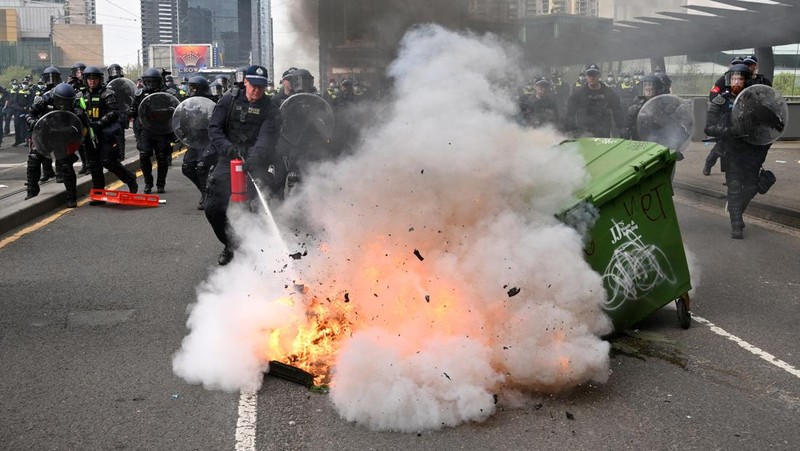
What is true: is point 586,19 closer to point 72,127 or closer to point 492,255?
point 72,127

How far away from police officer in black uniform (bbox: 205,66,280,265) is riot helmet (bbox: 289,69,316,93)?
173 inches

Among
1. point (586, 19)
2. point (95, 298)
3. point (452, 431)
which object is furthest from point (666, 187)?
point (586, 19)

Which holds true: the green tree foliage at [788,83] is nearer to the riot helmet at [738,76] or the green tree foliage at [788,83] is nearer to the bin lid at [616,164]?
the riot helmet at [738,76]

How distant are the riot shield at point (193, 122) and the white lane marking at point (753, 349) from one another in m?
6.18

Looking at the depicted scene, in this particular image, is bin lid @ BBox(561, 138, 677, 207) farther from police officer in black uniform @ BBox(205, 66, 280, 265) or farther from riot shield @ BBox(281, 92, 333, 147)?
riot shield @ BBox(281, 92, 333, 147)

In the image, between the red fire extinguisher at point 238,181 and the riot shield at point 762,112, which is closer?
the red fire extinguisher at point 238,181

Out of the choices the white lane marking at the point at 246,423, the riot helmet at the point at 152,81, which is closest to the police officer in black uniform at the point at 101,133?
the riot helmet at the point at 152,81

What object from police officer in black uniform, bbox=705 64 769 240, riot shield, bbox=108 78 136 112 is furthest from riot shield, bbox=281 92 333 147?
riot shield, bbox=108 78 136 112

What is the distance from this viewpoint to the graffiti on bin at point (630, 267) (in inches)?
185

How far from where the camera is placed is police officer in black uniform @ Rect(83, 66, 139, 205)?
35.1 feet

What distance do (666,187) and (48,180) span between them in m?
10.4

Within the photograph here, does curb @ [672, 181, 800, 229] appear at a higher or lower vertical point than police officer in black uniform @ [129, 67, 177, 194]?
lower

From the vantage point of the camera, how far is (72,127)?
988cm

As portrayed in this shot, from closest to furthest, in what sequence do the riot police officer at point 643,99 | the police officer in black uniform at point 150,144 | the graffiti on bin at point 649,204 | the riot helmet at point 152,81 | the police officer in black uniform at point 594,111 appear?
the graffiti on bin at point 649,204 → the riot police officer at point 643,99 → the police officer in black uniform at point 594,111 → the police officer in black uniform at point 150,144 → the riot helmet at point 152,81
